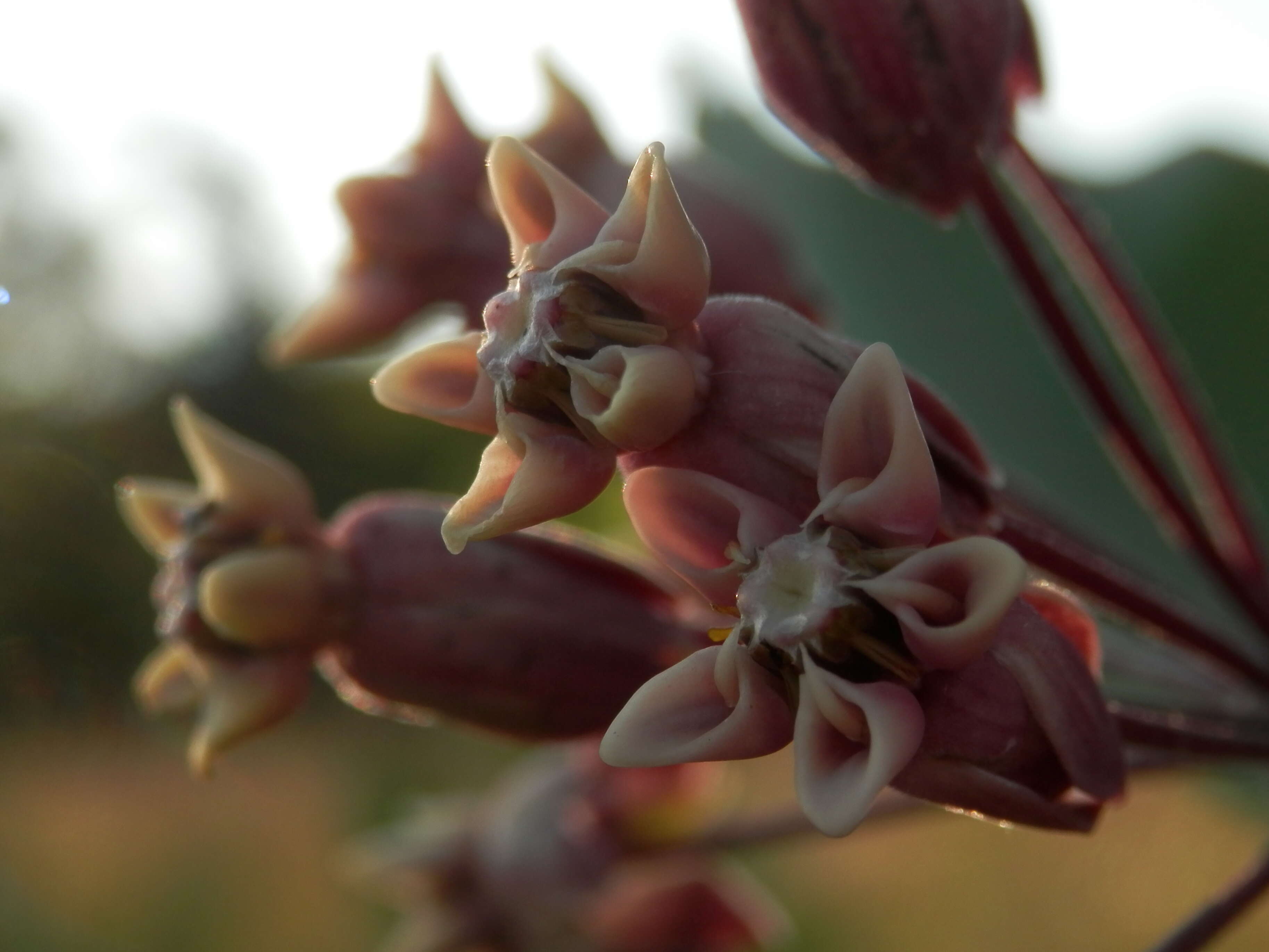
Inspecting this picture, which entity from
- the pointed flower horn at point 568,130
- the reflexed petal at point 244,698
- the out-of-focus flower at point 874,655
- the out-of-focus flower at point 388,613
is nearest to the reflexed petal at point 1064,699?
the out-of-focus flower at point 874,655

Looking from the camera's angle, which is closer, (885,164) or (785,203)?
(885,164)

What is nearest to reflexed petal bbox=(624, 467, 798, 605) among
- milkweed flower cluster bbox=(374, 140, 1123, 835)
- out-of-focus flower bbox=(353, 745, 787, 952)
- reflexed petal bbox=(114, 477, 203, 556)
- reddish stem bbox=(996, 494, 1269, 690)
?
milkweed flower cluster bbox=(374, 140, 1123, 835)

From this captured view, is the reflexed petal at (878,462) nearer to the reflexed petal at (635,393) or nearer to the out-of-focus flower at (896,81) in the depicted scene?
the reflexed petal at (635,393)

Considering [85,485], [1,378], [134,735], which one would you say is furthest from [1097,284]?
[134,735]

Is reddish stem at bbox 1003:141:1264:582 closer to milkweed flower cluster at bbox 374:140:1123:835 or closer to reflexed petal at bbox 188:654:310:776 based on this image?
milkweed flower cluster at bbox 374:140:1123:835

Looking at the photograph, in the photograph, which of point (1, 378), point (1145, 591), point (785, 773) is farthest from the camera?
point (785, 773)

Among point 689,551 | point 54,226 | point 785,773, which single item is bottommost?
point 785,773

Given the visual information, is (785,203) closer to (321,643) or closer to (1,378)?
(321,643)
